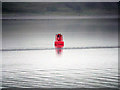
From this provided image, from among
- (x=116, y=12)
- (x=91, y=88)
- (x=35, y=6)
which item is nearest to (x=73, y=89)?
(x=91, y=88)

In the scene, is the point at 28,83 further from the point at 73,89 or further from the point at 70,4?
the point at 70,4

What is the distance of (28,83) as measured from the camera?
268 cm

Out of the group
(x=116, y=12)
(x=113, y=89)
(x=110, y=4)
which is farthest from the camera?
(x=116, y=12)

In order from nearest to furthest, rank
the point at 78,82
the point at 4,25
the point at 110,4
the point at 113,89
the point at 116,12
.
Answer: the point at 113,89, the point at 78,82, the point at 110,4, the point at 116,12, the point at 4,25

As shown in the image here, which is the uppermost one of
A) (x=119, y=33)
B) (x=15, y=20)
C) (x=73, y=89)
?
(x=15, y=20)

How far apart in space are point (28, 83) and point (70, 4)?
32.1 ft

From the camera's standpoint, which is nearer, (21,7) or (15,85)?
(15,85)

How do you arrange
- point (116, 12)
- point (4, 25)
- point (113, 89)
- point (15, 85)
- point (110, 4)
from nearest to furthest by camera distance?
point (113, 89)
point (15, 85)
point (110, 4)
point (116, 12)
point (4, 25)

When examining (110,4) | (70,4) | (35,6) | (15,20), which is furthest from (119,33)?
(15,20)

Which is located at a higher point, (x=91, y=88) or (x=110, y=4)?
(x=110, y=4)

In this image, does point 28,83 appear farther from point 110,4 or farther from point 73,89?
point 110,4

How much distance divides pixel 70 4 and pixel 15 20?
13.5 ft

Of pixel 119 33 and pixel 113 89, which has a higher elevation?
pixel 119 33

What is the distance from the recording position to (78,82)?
2744mm
